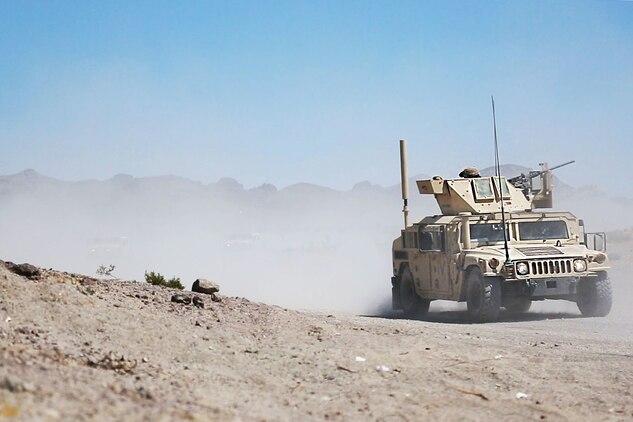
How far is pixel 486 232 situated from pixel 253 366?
8.95 m

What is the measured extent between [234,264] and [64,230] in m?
50.7

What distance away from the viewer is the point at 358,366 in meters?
10.0

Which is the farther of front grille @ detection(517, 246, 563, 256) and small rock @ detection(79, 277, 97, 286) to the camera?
front grille @ detection(517, 246, 563, 256)

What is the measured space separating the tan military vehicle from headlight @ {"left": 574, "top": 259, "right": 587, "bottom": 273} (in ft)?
0.04

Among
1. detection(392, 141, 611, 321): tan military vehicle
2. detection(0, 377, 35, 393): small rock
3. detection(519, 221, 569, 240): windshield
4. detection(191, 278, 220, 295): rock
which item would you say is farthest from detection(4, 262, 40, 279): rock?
detection(519, 221, 569, 240): windshield

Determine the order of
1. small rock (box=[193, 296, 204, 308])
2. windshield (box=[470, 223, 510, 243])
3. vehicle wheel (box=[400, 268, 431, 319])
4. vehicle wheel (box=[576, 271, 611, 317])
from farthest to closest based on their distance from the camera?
vehicle wheel (box=[400, 268, 431, 319]) < windshield (box=[470, 223, 510, 243]) < vehicle wheel (box=[576, 271, 611, 317]) < small rock (box=[193, 296, 204, 308])

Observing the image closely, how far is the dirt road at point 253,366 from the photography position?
7.10 m

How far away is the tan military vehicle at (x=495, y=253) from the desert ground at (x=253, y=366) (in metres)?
3.26

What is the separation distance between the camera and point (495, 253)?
55.6 ft

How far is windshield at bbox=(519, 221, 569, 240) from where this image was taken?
1806 centimetres

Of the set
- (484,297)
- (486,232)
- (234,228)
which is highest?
(234,228)

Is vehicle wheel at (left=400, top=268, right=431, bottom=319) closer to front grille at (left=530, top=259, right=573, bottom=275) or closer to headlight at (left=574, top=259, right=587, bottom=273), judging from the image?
front grille at (left=530, top=259, right=573, bottom=275)

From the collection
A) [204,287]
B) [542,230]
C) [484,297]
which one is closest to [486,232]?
[542,230]

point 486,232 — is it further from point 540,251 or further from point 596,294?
point 596,294
